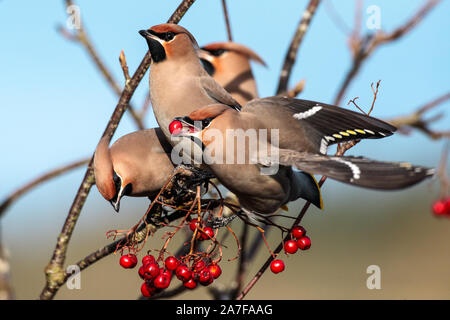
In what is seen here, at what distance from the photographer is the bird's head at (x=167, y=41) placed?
111 inches

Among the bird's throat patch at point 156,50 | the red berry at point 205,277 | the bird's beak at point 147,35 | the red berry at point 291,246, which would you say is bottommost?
the red berry at point 205,277

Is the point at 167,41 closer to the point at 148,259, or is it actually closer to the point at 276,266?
the point at 148,259

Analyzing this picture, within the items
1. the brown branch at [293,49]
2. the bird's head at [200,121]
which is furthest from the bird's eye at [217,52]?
the bird's head at [200,121]

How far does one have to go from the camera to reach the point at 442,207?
11.5 ft

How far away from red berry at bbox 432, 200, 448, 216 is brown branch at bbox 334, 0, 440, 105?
2.97 feet

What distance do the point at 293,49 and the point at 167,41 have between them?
811mm

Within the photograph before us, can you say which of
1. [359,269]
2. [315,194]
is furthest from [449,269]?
[315,194]

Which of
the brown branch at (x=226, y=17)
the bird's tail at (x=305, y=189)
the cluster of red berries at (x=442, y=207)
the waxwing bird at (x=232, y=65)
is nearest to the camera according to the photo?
the bird's tail at (x=305, y=189)

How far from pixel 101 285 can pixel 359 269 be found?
5049 millimetres

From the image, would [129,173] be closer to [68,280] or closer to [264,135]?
[68,280]

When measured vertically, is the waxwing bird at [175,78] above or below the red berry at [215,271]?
above

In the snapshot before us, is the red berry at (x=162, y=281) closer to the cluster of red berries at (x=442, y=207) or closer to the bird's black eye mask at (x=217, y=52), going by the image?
the cluster of red berries at (x=442, y=207)

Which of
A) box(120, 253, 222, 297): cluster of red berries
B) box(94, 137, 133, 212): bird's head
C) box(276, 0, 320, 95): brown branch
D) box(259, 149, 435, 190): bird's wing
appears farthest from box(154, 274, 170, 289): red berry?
box(276, 0, 320, 95): brown branch

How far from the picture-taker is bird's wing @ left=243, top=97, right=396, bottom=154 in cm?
236
